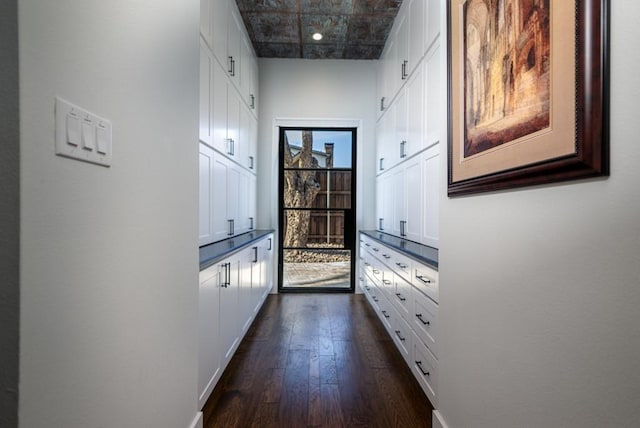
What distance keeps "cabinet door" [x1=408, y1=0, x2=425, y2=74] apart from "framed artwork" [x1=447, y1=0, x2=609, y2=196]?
1.25m

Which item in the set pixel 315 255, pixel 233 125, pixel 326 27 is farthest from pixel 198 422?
pixel 326 27

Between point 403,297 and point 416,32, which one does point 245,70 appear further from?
point 403,297

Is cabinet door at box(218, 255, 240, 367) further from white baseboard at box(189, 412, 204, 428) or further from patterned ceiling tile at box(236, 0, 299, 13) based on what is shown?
patterned ceiling tile at box(236, 0, 299, 13)

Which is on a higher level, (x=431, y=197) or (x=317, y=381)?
(x=431, y=197)

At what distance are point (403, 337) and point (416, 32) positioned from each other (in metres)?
2.44

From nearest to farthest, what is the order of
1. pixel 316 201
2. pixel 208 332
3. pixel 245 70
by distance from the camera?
pixel 208 332, pixel 245 70, pixel 316 201

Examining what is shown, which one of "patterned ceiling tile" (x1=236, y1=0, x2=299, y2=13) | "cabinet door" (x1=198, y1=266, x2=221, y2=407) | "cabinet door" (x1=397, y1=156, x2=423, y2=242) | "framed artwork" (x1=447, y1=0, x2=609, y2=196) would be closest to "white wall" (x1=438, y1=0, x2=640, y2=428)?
"framed artwork" (x1=447, y1=0, x2=609, y2=196)

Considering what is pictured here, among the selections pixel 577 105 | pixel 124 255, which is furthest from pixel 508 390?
pixel 124 255

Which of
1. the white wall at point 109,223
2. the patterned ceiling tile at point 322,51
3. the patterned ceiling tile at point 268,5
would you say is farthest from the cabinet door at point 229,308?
the patterned ceiling tile at point 322,51

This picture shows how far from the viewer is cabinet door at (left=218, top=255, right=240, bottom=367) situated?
85.7 inches

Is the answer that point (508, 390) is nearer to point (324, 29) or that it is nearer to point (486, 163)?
point (486, 163)

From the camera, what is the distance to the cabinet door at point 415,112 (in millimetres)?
2705

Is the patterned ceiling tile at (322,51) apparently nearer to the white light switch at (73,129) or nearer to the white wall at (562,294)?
the white wall at (562,294)

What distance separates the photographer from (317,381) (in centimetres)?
221
